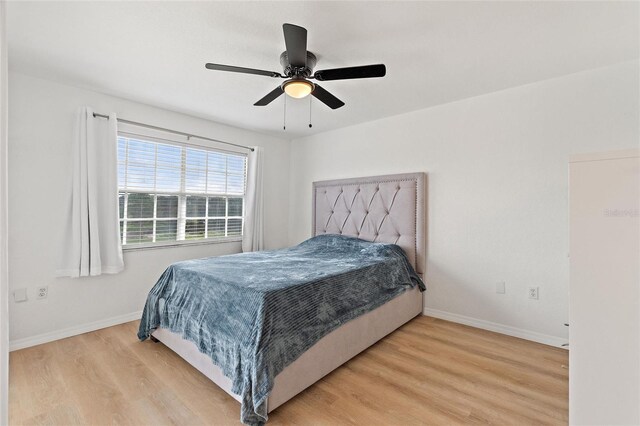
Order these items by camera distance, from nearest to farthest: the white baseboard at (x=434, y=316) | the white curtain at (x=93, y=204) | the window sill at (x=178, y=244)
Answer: the white baseboard at (x=434, y=316), the white curtain at (x=93, y=204), the window sill at (x=178, y=244)

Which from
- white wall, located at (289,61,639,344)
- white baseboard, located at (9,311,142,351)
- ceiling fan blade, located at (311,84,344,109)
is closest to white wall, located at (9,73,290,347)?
white baseboard, located at (9,311,142,351)

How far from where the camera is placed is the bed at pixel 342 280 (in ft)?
5.91

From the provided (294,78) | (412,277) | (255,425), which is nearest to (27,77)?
(294,78)

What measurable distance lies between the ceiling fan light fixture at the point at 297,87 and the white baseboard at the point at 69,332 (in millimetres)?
2955

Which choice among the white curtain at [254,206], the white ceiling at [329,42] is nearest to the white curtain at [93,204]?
the white ceiling at [329,42]

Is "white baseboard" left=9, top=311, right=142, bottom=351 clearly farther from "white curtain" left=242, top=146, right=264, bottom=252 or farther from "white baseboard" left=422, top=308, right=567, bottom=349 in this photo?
"white baseboard" left=422, top=308, right=567, bottom=349

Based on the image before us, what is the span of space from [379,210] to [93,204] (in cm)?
307

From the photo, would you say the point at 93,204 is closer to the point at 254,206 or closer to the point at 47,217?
the point at 47,217

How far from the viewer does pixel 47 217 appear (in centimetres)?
265

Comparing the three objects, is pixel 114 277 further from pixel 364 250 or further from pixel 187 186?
pixel 364 250

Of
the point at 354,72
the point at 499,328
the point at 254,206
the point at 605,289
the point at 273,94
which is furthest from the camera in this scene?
the point at 254,206

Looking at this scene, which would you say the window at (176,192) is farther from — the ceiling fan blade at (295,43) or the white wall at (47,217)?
the ceiling fan blade at (295,43)

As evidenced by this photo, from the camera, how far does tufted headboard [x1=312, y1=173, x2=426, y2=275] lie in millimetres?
3309
